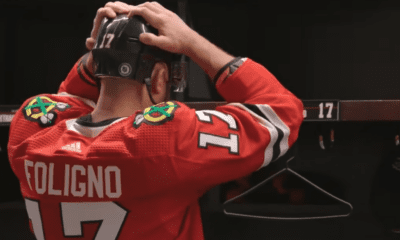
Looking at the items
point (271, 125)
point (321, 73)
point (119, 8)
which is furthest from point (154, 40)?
point (321, 73)

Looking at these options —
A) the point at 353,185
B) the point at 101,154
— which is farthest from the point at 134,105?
the point at 353,185

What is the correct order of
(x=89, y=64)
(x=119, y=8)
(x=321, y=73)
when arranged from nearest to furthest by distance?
(x=119, y=8), (x=89, y=64), (x=321, y=73)

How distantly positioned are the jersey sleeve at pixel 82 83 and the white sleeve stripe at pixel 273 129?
386 millimetres

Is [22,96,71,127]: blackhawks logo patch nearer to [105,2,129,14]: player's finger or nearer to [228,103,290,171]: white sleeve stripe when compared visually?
[105,2,129,14]: player's finger

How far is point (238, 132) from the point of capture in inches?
21.0

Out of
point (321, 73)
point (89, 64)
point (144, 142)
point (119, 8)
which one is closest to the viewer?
point (144, 142)

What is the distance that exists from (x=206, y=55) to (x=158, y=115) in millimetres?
149

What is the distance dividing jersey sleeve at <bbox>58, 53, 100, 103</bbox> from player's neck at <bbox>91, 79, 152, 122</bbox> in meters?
0.19

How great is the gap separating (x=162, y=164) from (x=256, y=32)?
4.62 ft

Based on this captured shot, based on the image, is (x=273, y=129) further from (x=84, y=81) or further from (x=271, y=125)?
(x=84, y=81)

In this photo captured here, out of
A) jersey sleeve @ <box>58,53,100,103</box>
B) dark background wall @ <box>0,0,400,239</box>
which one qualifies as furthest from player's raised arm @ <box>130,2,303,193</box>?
dark background wall @ <box>0,0,400,239</box>

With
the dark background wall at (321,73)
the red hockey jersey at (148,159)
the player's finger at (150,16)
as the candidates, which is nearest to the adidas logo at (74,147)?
the red hockey jersey at (148,159)

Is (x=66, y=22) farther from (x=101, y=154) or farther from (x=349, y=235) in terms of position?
(x=349, y=235)

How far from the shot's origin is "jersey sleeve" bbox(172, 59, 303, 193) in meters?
0.51
